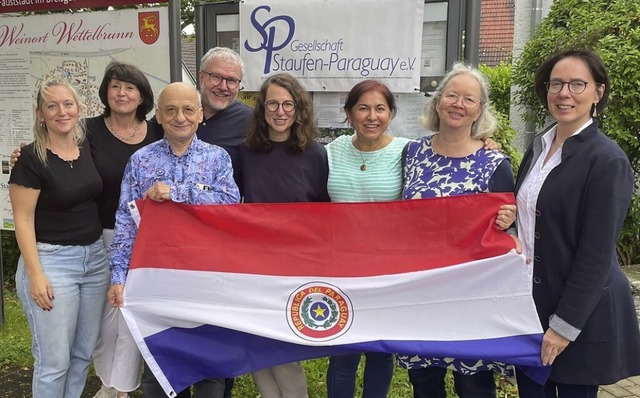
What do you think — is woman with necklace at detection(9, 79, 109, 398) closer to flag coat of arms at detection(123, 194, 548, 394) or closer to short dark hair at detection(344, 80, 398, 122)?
flag coat of arms at detection(123, 194, 548, 394)

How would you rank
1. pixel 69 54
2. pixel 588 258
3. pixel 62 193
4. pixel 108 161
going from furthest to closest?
1. pixel 69 54
2. pixel 108 161
3. pixel 62 193
4. pixel 588 258

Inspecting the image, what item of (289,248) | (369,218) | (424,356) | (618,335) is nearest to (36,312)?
(289,248)

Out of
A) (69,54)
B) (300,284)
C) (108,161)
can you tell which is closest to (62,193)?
(108,161)

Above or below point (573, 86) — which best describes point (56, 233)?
below

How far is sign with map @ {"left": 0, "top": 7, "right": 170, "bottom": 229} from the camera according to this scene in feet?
16.8

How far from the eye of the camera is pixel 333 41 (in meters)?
5.02

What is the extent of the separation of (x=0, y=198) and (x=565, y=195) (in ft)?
18.0

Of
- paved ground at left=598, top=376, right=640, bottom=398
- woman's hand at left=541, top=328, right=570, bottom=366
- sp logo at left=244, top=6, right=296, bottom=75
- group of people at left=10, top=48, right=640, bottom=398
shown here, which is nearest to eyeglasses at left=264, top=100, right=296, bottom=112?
group of people at left=10, top=48, right=640, bottom=398

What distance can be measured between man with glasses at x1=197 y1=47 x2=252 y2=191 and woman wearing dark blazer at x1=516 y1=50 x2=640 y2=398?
1912 mm

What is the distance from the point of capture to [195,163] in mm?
3193

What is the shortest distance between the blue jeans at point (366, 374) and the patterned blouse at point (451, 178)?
22 cm

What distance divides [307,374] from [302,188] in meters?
1.93

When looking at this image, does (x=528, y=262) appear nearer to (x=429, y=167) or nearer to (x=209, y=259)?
Answer: (x=429, y=167)

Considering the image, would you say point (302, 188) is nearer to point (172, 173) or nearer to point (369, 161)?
point (369, 161)
